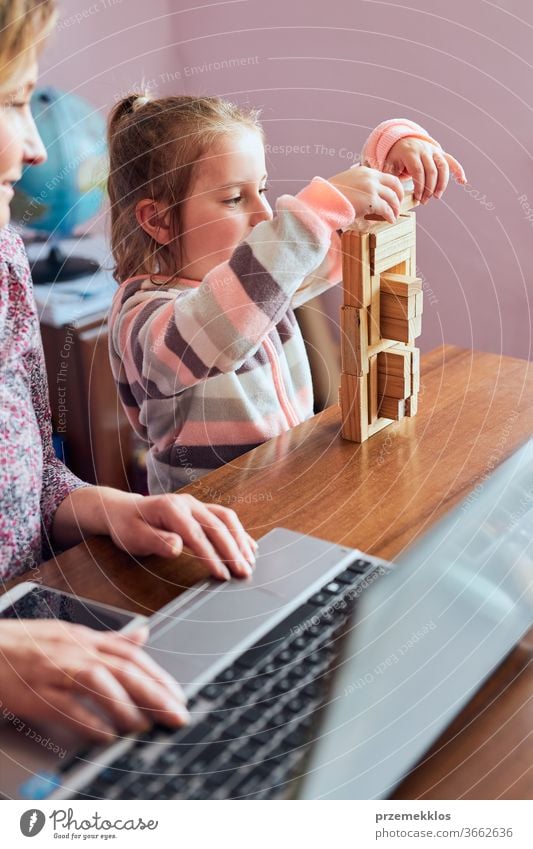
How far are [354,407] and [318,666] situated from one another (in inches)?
9.3

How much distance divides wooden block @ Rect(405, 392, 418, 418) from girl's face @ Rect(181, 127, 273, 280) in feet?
0.51

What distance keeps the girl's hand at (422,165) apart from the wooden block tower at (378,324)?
1.4 inches

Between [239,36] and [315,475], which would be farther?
[239,36]

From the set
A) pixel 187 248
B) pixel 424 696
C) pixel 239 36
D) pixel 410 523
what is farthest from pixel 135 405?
pixel 239 36

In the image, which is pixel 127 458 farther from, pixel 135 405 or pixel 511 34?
pixel 511 34

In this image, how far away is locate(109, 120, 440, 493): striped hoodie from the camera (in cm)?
50

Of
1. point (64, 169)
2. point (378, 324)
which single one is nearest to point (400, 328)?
point (378, 324)

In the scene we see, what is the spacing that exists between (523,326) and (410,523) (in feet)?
2.68

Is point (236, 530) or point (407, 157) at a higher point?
point (407, 157)

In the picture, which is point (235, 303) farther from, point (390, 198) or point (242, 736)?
point (242, 736)

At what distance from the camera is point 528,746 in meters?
0.32

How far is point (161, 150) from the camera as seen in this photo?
60 centimetres

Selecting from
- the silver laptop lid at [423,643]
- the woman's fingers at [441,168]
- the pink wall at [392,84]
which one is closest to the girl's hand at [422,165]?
the woman's fingers at [441,168]

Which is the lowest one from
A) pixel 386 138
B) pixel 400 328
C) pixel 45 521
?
pixel 45 521
